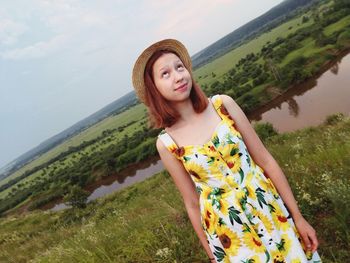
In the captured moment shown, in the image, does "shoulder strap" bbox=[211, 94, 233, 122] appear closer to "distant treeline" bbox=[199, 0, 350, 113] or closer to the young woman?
the young woman

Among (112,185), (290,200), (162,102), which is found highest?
(162,102)

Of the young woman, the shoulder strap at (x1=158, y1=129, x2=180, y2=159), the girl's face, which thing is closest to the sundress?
the young woman

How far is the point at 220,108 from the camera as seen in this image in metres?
2.45

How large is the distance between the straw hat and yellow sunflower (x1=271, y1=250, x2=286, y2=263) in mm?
1398

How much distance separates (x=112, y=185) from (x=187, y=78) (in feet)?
182

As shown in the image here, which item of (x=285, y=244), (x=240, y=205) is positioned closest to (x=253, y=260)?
(x=285, y=244)

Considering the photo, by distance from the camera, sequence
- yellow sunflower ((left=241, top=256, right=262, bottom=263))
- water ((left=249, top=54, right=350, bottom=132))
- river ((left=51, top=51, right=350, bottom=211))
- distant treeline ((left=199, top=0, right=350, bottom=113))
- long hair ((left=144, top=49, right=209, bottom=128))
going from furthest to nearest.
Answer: distant treeline ((left=199, top=0, right=350, bottom=113)), river ((left=51, top=51, right=350, bottom=211)), water ((left=249, top=54, right=350, bottom=132)), long hair ((left=144, top=49, right=209, bottom=128)), yellow sunflower ((left=241, top=256, right=262, bottom=263))

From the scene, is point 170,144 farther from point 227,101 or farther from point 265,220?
point 265,220

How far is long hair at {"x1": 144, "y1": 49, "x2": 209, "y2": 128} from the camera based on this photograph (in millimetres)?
2486

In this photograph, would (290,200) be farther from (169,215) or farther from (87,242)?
(87,242)

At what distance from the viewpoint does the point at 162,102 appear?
8.25ft

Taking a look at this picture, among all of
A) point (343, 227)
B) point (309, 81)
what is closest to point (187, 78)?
point (343, 227)

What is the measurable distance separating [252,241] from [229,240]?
15 cm

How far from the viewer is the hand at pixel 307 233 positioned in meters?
2.34
